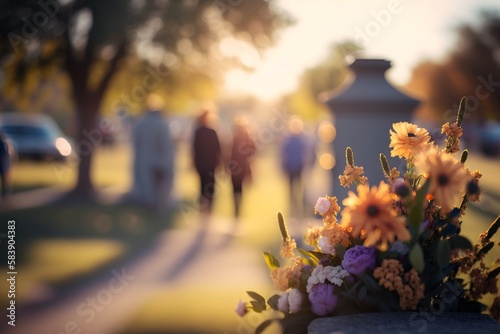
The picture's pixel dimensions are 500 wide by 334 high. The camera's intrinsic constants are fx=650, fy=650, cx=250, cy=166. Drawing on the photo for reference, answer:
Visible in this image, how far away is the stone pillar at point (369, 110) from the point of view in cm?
522

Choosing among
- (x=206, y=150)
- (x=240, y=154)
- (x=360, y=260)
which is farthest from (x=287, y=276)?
(x=240, y=154)

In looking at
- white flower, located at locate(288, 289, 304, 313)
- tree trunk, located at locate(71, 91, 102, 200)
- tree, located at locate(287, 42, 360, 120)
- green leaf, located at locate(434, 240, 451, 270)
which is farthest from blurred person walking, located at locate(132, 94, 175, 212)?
tree, located at locate(287, 42, 360, 120)

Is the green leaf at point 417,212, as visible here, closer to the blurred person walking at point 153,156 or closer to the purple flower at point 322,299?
the purple flower at point 322,299

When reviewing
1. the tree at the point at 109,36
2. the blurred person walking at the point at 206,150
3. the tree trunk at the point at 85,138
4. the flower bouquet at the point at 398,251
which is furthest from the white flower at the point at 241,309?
the tree trunk at the point at 85,138

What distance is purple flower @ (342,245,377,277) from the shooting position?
2.45 metres

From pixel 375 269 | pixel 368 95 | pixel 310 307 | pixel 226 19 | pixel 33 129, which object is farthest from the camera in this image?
pixel 33 129

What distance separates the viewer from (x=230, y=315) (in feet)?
21.1

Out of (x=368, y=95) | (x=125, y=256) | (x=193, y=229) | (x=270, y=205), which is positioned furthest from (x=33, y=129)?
(x=368, y=95)

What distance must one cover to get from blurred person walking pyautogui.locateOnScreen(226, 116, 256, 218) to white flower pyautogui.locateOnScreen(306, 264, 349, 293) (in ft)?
31.8

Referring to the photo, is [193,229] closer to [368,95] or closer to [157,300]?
[157,300]

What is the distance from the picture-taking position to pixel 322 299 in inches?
98.7

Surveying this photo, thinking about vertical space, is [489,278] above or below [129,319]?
above

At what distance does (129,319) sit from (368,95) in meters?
3.12

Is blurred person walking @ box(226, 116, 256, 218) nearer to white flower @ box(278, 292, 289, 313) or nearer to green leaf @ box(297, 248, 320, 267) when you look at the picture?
green leaf @ box(297, 248, 320, 267)
